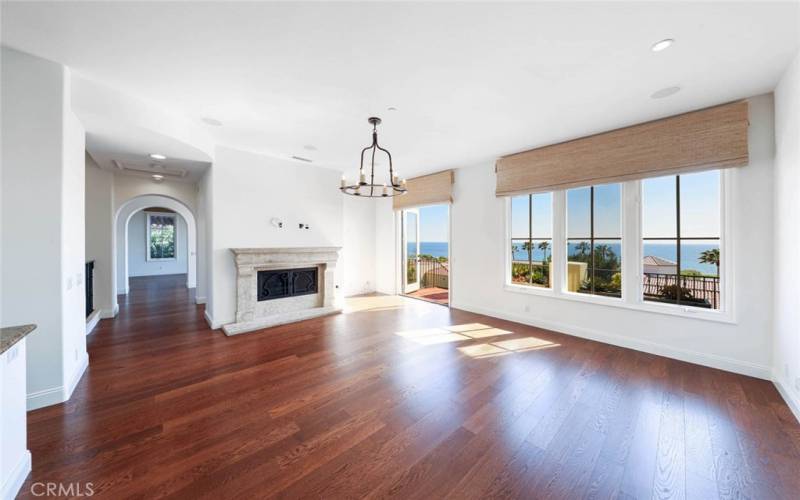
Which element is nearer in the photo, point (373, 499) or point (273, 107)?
point (373, 499)

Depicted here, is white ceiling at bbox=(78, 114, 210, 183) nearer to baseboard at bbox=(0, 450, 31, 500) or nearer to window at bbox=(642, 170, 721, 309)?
baseboard at bbox=(0, 450, 31, 500)

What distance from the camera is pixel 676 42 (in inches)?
83.5

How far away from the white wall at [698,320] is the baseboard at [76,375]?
5.27 meters

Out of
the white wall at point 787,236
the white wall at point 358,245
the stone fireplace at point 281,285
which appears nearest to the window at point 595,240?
the white wall at point 787,236

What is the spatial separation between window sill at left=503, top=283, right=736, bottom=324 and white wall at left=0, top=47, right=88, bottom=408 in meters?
5.50

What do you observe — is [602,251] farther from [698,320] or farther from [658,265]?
[698,320]

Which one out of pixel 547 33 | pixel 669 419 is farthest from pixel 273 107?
pixel 669 419

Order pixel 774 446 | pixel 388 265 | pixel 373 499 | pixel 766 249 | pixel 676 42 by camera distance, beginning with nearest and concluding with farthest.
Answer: pixel 373 499 < pixel 774 446 < pixel 676 42 < pixel 766 249 < pixel 388 265

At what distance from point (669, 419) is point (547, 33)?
3089 millimetres

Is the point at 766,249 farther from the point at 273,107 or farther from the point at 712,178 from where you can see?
the point at 273,107

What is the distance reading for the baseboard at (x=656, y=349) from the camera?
2.93 meters

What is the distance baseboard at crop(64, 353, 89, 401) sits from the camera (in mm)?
2512

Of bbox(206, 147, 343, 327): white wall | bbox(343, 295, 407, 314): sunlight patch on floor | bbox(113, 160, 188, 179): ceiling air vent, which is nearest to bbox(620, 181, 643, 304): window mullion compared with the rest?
bbox(343, 295, 407, 314): sunlight patch on floor

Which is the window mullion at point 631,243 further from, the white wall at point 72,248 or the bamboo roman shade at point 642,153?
the white wall at point 72,248
